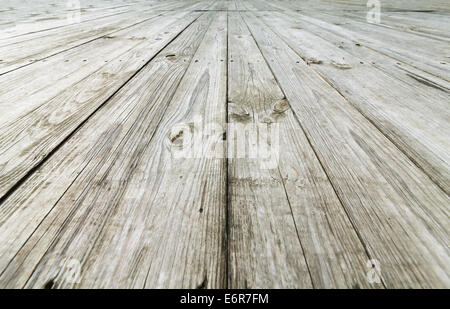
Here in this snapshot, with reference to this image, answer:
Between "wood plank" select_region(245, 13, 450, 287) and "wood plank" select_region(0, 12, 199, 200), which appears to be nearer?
"wood plank" select_region(245, 13, 450, 287)

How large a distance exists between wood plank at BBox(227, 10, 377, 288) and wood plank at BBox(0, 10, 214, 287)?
161mm

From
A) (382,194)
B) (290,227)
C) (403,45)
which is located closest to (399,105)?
(382,194)

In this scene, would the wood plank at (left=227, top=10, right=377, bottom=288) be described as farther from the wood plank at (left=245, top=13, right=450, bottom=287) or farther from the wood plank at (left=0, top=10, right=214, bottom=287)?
the wood plank at (left=0, top=10, right=214, bottom=287)

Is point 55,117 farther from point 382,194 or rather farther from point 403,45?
point 403,45

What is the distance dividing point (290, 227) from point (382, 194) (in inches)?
9.0

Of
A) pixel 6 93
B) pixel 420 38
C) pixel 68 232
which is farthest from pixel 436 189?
pixel 420 38

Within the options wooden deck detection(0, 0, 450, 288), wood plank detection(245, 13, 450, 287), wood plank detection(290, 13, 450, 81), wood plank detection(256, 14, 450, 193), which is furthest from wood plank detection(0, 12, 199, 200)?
wood plank detection(290, 13, 450, 81)

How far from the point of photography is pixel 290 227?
452mm

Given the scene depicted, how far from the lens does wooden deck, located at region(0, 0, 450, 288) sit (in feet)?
1.30

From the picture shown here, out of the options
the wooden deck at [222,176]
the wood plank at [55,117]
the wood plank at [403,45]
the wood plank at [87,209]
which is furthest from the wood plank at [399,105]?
the wood plank at [55,117]

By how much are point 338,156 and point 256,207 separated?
277mm

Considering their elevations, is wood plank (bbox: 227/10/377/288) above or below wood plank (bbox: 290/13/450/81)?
below

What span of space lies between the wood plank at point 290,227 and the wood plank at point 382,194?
0.10 ft

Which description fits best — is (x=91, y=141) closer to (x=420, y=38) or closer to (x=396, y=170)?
(x=396, y=170)
